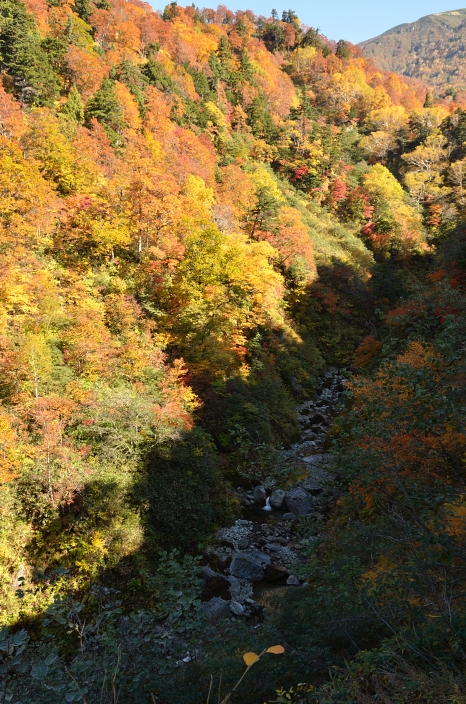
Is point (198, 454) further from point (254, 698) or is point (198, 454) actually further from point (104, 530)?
point (254, 698)

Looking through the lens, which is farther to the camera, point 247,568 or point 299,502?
point 299,502

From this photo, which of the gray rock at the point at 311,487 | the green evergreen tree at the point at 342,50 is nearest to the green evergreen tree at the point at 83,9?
the green evergreen tree at the point at 342,50

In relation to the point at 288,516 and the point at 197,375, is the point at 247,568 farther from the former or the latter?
the point at 197,375

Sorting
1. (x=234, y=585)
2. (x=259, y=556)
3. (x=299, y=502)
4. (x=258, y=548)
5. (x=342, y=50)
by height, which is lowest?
(x=234, y=585)

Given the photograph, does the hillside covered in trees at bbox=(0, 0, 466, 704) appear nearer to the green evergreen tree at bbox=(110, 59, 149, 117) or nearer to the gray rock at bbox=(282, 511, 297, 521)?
the green evergreen tree at bbox=(110, 59, 149, 117)

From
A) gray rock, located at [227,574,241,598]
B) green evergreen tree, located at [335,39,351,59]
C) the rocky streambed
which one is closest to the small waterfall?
the rocky streambed

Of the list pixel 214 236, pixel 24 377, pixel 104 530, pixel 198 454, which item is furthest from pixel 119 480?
pixel 214 236

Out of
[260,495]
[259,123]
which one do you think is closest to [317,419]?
[260,495]
